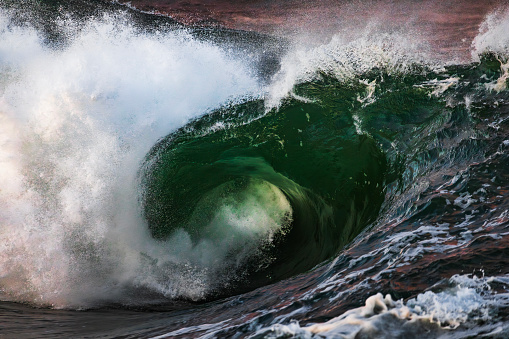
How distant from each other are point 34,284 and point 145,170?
Result: 957 millimetres

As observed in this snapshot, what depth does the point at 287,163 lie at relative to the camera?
2717mm

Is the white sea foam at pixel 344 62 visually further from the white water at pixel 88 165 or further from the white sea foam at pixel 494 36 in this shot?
the white sea foam at pixel 494 36

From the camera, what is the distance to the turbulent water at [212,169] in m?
2.12

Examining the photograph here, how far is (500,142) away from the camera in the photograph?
2.27 metres

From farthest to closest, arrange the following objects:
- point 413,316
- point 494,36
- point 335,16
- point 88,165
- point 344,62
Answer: point 335,16 < point 494,36 < point 344,62 < point 88,165 < point 413,316

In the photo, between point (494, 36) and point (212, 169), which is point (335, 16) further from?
point (212, 169)

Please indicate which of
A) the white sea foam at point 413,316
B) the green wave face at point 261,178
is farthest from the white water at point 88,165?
the white sea foam at point 413,316

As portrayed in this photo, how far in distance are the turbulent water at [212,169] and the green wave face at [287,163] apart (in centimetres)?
1

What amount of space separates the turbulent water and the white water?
0.04 feet

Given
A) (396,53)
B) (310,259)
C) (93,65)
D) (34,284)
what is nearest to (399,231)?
(310,259)

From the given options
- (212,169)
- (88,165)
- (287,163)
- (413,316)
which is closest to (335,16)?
(287,163)

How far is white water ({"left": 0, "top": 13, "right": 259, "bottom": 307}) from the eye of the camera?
2.43 metres

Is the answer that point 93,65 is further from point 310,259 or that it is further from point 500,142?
point 500,142

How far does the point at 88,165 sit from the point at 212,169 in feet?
2.69
